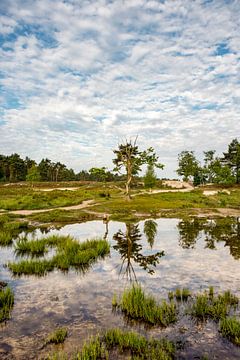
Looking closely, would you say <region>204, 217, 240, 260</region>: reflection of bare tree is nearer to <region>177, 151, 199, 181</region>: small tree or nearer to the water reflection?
the water reflection

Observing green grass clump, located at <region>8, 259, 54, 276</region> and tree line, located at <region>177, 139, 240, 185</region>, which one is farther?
tree line, located at <region>177, 139, 240, 185</region>

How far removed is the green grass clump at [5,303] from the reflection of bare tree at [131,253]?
6.10 m

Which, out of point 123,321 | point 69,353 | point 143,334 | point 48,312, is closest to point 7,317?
point 48,312

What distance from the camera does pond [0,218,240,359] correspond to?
30.7 ft

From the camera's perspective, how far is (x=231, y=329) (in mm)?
9578

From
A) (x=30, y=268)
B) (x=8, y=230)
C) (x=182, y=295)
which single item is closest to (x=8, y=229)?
(x=8, y=230)

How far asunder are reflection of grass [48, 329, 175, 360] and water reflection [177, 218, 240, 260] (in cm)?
1246

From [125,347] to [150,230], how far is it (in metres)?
22.0

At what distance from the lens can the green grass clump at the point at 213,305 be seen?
11016 millimetres

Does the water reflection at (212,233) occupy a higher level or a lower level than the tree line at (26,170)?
lower

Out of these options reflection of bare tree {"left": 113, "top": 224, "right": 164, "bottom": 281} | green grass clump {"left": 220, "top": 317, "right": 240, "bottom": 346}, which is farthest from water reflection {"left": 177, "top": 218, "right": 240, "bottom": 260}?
green grass clump {"left": 220, "top": 317, "right": 240, "bottom": 346}

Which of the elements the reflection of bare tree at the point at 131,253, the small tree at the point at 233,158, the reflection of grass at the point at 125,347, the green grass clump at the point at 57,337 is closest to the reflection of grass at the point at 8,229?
the reflection of bare tree at the point at 131,253

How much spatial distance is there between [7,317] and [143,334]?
16.6ft

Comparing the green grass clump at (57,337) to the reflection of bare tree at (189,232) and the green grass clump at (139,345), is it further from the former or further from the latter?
the reflection of bare tree at (189,232)
